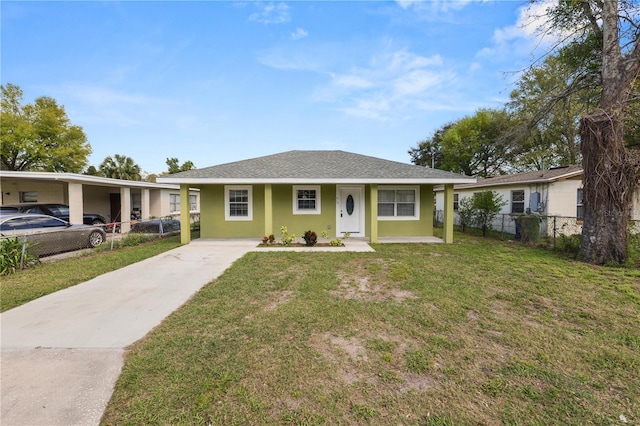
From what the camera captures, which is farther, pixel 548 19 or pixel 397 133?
pixel 397 133

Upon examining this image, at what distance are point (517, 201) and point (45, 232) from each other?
19.4 metres

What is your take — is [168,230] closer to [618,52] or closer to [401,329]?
[401,329]

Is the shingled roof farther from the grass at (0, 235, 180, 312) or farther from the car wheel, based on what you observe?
the car wheel

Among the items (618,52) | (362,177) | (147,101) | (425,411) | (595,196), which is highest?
(147,101)

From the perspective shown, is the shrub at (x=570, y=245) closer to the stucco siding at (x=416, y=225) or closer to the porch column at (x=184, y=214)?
the stucco siding at (x=416, y=225)

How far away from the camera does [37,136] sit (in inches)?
996

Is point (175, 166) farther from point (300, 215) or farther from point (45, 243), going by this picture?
point (300, 215)

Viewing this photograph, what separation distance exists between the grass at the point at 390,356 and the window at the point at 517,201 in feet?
29.4

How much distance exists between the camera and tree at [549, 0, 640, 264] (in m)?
7.07

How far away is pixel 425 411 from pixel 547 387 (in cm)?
125

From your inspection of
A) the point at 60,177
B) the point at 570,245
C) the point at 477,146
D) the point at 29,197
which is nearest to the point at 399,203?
the point at 570,245

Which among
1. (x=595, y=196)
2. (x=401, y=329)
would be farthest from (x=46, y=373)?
Answer: (x=595, y=196)

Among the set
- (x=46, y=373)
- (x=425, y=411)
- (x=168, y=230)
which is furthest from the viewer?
(x=168, y=230)

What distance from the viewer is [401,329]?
3533mm
